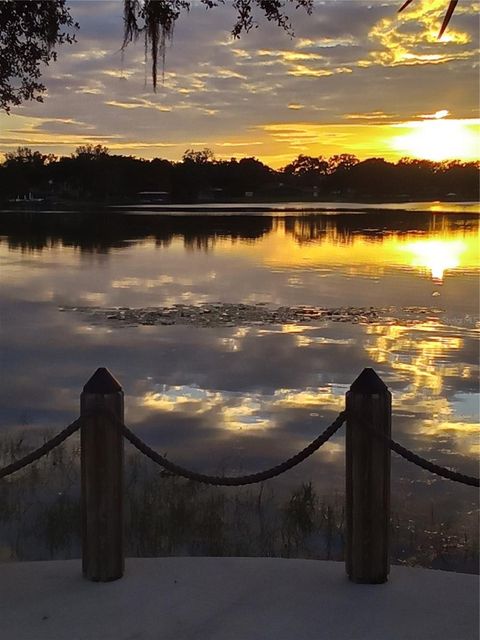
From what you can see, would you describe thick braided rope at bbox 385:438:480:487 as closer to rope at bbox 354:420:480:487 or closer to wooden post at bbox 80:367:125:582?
rope at bbox 354:420:480:487

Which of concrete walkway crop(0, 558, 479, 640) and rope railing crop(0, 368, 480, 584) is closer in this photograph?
concrete walkway crop(0, 558, 479, 640)

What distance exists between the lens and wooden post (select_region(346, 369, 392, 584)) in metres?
4.39

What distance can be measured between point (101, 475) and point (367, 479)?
137cm

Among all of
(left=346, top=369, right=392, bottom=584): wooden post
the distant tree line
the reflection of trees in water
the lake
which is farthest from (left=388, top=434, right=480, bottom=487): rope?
the distant tree line

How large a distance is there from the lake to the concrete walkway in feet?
6.66

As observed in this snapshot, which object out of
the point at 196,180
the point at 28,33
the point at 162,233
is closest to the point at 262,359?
the point at 28,33

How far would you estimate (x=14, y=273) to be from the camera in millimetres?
24188

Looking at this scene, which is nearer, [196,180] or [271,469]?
[271,469]

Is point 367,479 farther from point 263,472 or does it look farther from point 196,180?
point 196,180

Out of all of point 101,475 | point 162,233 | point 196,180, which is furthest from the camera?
point 196,180

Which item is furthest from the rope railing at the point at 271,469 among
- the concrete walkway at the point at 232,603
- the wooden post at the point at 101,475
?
the concrete walkway at the point at 232,603


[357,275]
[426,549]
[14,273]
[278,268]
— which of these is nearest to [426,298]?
[357,275]

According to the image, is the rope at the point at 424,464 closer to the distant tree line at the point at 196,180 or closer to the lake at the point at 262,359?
the lake at the point at 262,359

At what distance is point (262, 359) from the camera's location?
488 inches
